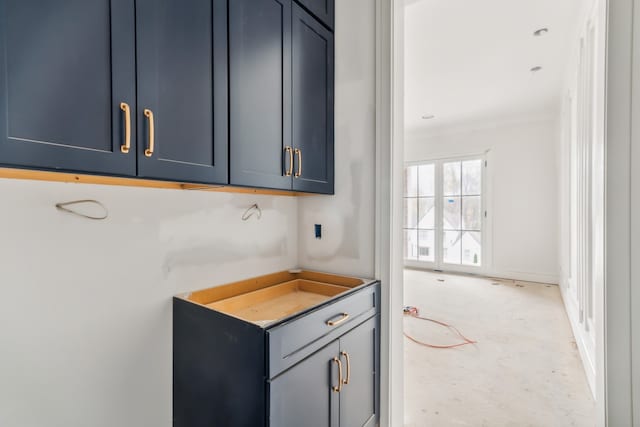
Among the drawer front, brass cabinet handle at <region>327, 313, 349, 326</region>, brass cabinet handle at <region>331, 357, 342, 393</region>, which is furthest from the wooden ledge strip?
brass cabinet handle at <region>331, 357, 342, 393</region>

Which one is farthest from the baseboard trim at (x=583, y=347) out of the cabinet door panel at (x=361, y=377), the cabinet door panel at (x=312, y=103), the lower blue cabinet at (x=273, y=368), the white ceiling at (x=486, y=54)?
the white ceiling at (x=486, y=54)

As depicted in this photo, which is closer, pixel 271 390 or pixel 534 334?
pixel 271 390

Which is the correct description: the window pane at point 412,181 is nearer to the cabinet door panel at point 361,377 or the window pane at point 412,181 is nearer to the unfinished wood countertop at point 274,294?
the unfinished wood countertop at point 274,294

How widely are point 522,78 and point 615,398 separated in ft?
11.4

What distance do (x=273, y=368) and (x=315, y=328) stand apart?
241 mm

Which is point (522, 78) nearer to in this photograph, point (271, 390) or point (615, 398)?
point (615, 398)

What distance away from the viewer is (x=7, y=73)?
688 millimetres

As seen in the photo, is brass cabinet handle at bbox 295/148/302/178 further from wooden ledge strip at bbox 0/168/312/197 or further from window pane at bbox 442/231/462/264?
window pane at bbox 442/231/462/264

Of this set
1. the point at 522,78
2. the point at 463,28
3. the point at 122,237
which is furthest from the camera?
the point at 522,78

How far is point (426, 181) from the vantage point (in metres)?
5.80

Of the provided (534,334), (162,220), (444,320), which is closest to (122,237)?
(162,220)

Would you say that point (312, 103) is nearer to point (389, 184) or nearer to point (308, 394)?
point (389, 184)

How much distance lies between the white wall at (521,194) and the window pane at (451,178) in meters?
0.26

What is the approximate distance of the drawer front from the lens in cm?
105
